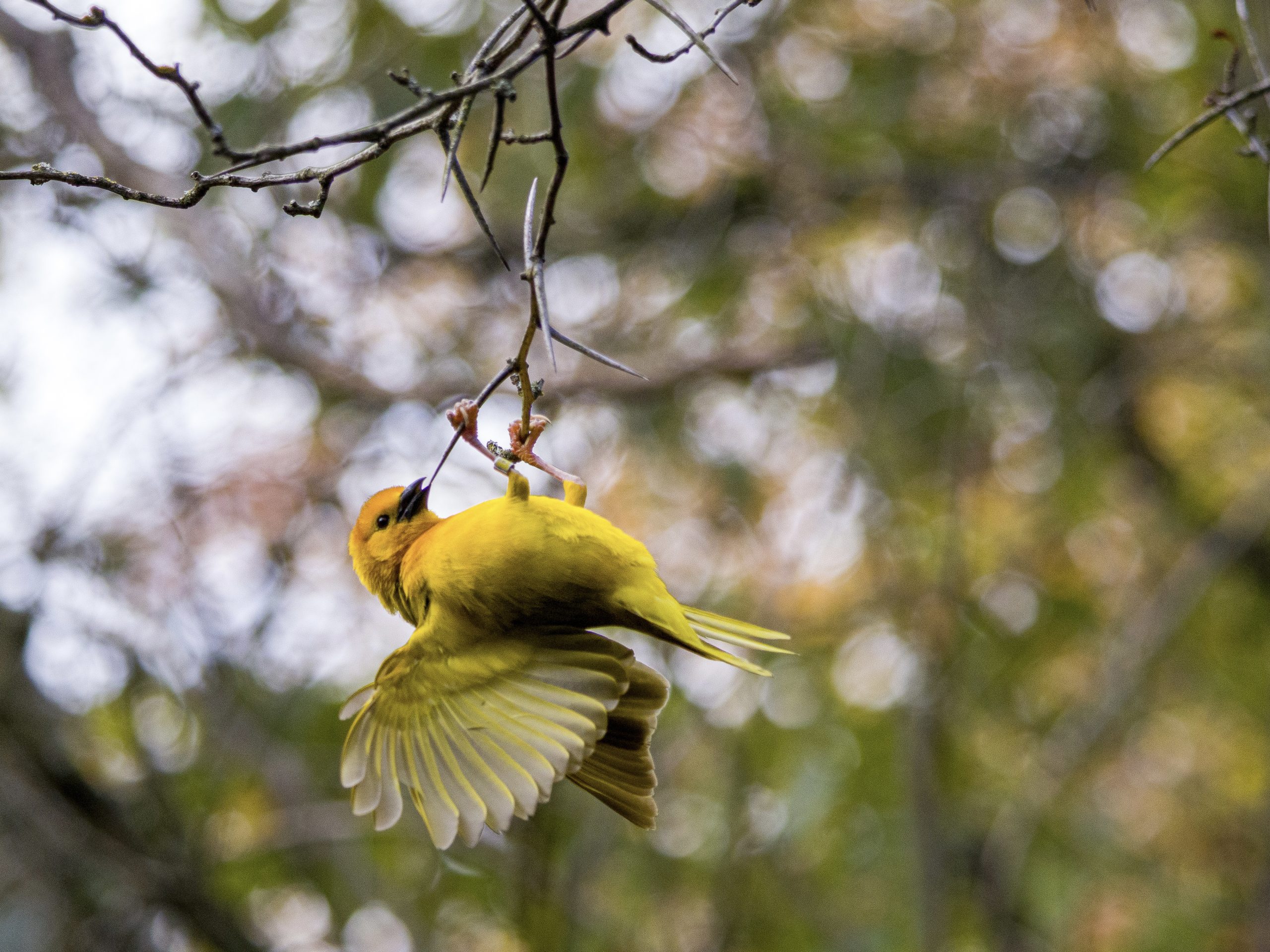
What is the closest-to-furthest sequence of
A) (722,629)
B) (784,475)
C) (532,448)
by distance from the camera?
(532,448)
(722,629)
(784,475)

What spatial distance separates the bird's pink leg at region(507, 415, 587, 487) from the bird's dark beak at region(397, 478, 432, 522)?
376mm

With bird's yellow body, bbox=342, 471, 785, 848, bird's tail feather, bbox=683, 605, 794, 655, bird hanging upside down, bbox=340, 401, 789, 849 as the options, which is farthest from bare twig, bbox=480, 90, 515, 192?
bird's tail feather, bbox=683, 605, 794, 655

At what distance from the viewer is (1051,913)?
5.71 m

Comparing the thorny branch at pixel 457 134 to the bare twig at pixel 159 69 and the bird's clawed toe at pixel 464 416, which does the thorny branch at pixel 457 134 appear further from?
the bird's clawed toe at pixel 464 416

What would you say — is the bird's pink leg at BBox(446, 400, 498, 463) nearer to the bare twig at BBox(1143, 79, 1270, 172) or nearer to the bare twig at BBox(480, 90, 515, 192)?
the bare twig at BBox(480, 90, 515, 192)

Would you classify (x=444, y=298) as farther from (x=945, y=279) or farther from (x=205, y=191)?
(x=205, y=191)

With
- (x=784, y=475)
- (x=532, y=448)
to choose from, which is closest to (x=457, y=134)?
(x=532, y=448)

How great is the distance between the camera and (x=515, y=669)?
8.13 ft

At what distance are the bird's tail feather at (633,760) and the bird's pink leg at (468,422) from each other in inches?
23.0

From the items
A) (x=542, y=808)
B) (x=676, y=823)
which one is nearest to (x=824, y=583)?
(x=676, y=823)

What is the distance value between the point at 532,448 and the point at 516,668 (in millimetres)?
486

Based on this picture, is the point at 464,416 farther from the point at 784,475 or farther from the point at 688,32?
the point at 784,475

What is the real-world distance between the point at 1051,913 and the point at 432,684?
14.2 ft

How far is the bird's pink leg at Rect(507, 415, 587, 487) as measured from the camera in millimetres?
2154
